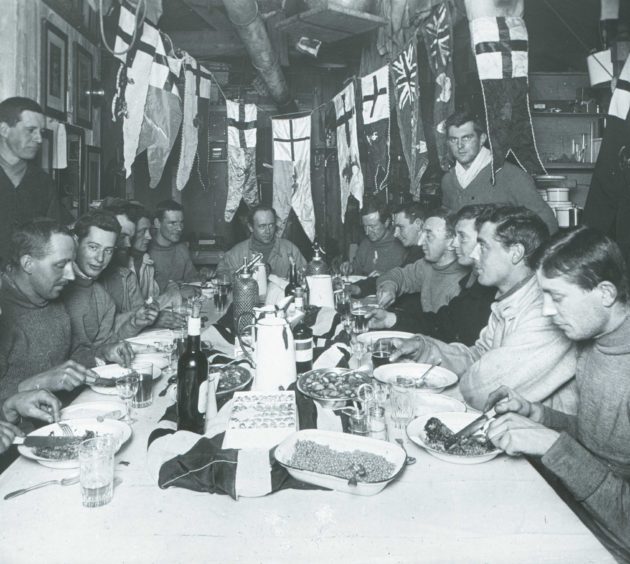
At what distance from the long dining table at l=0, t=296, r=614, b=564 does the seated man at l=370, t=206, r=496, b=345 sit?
1.78 metres

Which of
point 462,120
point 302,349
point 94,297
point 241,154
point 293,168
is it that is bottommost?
Answer: point 302,349

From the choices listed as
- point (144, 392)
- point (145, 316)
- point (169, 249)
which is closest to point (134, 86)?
point (169, 249)

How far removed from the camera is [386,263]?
550 centimetres

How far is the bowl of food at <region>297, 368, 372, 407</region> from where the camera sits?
1.82 metres

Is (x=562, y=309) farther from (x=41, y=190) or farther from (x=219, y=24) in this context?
(x=219, y=24)

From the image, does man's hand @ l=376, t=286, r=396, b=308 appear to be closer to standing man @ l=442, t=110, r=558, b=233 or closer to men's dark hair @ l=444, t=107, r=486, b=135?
standing man @ l=442, t=110, r=558, b=233

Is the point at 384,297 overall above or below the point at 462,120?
below

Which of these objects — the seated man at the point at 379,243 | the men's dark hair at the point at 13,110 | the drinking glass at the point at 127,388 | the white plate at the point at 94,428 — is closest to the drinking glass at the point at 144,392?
the drinking glass at the point at 127,388

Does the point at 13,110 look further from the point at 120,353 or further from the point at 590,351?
the point at 590,351

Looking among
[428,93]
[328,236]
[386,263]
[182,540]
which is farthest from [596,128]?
[182,540]

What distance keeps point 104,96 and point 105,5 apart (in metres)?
0.89

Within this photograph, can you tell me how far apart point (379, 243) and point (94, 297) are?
3158 mm

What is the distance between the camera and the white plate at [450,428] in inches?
56.0

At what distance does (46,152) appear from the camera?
4.48 m
